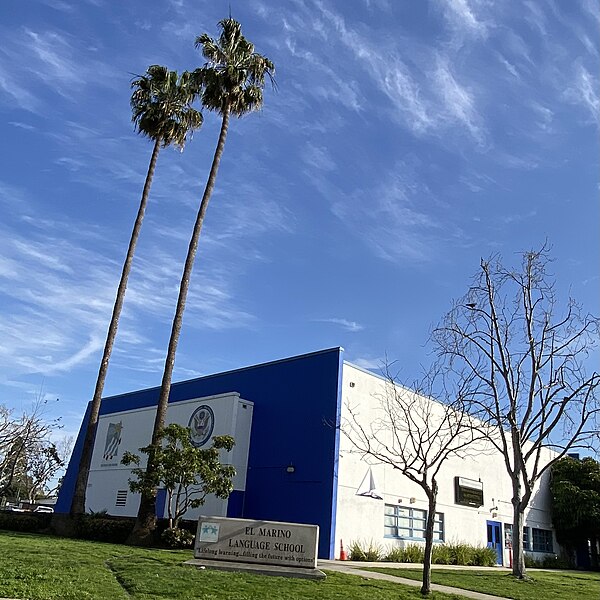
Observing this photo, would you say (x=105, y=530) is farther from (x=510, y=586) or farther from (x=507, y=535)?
(x=507, y=535)

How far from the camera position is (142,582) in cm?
1095

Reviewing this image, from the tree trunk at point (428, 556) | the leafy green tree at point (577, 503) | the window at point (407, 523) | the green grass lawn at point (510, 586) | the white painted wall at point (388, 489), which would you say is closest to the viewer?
the tree trunk at point (428, 556)

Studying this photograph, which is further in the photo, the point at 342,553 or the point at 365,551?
the point at 365,551

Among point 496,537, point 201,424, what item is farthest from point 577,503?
point 201,424

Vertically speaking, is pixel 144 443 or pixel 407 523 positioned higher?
pixel 144 443

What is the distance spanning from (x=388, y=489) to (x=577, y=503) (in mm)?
16220

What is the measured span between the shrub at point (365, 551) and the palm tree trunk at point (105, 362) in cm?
1007

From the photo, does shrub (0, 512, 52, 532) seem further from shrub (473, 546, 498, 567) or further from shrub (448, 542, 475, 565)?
shrub (473, 546, 498, 567)

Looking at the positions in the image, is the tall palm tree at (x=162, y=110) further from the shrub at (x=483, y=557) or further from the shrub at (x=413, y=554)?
the shrub at (x=483, y=557)

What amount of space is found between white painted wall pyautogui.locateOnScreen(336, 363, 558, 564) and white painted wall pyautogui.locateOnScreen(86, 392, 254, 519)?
4.95 metres

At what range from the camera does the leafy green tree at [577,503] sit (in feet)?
116

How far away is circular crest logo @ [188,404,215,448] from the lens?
27278 mm

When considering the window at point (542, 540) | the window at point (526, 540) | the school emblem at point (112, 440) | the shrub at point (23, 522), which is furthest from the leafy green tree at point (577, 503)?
the shrub at point (23, 522)

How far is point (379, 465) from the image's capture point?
1019 inches
